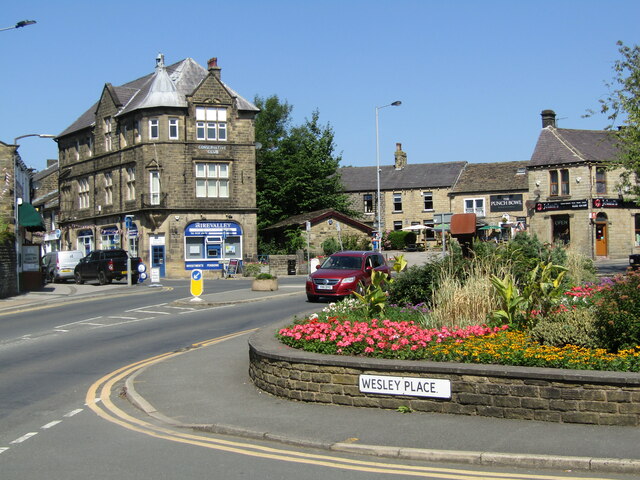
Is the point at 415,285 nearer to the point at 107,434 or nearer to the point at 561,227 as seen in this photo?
the point at 107,434

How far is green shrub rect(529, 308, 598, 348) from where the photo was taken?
948 cm

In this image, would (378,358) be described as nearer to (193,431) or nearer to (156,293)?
(193,431)

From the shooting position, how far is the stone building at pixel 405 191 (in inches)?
2672

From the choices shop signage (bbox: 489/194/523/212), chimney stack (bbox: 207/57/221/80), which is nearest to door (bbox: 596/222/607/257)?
shop signage (bbox: 489/194/523/212)

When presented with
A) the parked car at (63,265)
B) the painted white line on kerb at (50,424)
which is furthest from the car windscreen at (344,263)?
the parked car at (63,265)

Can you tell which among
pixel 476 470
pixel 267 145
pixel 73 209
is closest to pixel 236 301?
pixel 476 470

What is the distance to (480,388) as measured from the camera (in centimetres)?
861

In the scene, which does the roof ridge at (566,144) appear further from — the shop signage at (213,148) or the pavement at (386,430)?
the pavement at (386,430)

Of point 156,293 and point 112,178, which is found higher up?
point 112,178

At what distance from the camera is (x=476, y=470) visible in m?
6.91

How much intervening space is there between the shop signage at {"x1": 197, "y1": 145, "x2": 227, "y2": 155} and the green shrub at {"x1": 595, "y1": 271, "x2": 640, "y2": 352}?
40.0 metres

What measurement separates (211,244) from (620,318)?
39.7 metres

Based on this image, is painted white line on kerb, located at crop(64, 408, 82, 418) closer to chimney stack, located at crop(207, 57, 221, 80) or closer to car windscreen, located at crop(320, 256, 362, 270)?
car windscreen, located at crop(320, 256, 362, 270)

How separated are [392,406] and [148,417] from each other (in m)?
3.27
